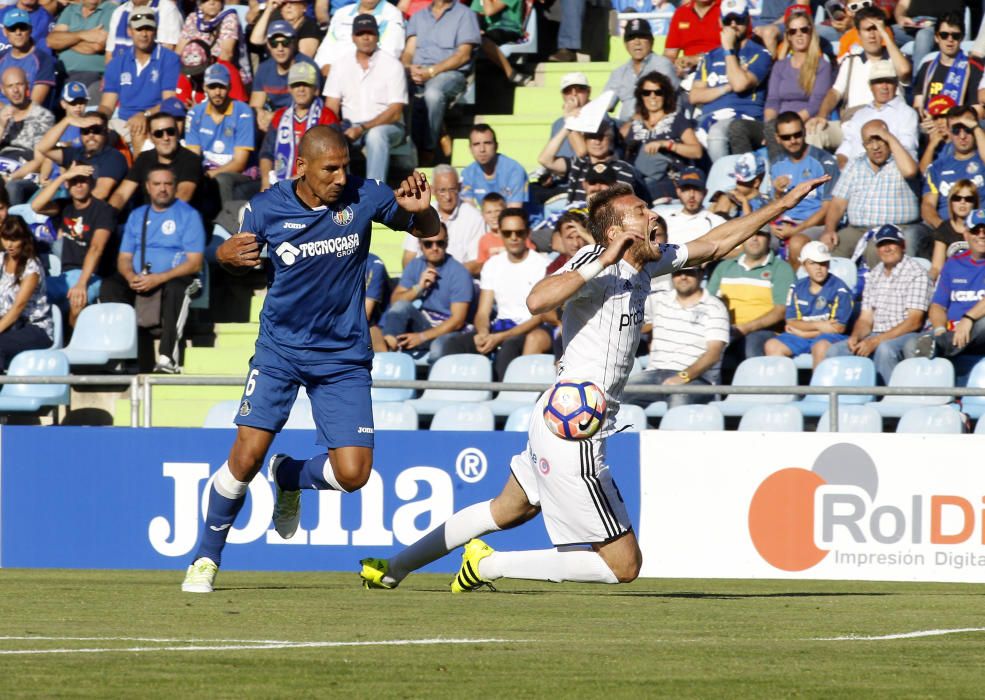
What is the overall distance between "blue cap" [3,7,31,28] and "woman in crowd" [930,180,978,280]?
10947 mm

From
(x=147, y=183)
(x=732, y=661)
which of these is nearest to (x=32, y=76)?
(x=147, y=183)

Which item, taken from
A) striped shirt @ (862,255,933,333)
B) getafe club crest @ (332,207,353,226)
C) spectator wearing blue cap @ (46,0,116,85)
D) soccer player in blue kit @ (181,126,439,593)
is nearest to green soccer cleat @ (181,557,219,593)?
soccer player in blue kit @ (181,126,439,593)

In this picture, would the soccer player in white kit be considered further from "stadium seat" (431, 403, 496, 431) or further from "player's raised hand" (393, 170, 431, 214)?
"stadium seat" (431, 403, 496, 431)

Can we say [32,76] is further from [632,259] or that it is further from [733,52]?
[632,259]

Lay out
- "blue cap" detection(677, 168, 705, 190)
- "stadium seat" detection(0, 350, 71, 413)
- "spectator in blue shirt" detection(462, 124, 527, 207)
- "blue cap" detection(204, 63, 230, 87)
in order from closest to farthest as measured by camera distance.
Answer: "blue cap" detection(677, 168, 705, 190)
"stadium seat" detection(0, 350, 71, 413)
"spectator in blue shirt" detection(462, 124, 527, 207)
"blue cap" detection(204, 63, 230, 87)

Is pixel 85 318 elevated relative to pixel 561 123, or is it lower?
lower

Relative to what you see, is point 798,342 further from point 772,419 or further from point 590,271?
point 590,271

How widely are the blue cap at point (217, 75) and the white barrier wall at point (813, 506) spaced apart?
6.99m

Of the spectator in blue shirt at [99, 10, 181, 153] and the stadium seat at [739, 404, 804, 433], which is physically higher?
the spectator in blue shirt at [99, 10, 181, 153]

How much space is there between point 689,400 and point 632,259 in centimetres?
557

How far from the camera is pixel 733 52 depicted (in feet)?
55.7

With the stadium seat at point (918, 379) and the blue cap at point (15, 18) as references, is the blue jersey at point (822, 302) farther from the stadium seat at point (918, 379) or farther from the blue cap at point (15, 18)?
the blue cap at point (15, 18)

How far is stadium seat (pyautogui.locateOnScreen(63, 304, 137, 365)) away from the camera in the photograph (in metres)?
16.0

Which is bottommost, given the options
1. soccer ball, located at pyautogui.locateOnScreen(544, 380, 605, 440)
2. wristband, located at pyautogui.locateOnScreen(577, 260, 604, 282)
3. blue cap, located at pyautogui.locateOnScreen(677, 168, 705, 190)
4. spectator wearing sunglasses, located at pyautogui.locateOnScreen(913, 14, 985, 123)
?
soccer ball, located at pyautogui.locateOnScreen(544, 380, 605, 440)
